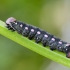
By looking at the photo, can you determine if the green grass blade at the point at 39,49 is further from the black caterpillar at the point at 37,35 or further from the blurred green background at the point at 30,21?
the blurred green background at the point at 30,21

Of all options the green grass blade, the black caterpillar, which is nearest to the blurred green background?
the black caterpillar

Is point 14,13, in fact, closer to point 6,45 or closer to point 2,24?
point 6,45

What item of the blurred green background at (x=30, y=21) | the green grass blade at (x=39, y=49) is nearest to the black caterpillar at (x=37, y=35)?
the green grass blade at (x=39, y=49)

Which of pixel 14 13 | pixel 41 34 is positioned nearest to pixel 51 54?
pixel 41 34

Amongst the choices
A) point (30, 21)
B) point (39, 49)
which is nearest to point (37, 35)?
point (39, 49)

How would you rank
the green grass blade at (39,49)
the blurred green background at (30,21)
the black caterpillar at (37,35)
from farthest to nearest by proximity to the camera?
1. the blurred green background at (30,21)
2. the black caterpillar at (37,35)
3. the green grass blade at (39,49)

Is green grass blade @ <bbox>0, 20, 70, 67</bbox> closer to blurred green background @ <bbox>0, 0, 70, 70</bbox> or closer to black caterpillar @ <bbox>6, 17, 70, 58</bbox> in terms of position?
black caterpillar @ <bbox>6, 17, 70, 58</bbox>

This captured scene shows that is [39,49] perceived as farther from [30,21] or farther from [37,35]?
[30,21]

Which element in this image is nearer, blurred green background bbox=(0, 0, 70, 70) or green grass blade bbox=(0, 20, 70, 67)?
green grass blade bbox=(0, 20, 70, 67)
